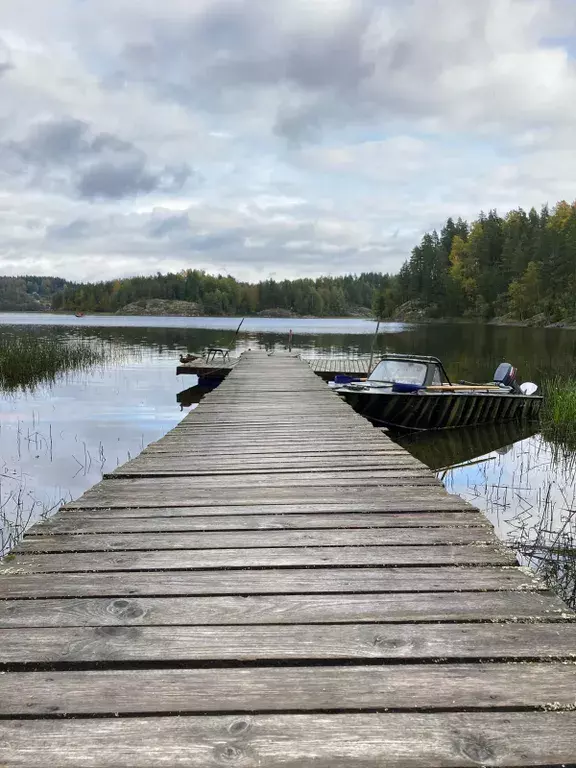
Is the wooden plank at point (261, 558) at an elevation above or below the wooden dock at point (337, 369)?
below

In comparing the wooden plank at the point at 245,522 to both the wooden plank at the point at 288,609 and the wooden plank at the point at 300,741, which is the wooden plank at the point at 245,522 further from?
the wooden plank at the point at 300,741

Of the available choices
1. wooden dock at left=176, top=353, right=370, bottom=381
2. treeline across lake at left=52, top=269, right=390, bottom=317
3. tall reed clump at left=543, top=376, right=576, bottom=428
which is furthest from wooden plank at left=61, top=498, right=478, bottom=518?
treeline across lake at left=52, top=269, right=390, bottom=317

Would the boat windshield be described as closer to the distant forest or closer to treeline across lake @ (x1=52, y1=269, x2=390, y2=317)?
the distant forest

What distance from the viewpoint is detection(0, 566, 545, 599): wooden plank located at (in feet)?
9.36

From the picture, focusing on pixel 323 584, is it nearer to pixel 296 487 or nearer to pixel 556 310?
pixel 296 487

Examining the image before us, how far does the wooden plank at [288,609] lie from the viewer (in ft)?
8.36

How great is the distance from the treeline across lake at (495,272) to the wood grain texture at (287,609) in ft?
245

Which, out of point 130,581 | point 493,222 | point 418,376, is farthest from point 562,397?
point 493,222

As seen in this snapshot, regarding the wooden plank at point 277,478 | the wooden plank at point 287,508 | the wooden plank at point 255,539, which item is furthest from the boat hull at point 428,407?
the wooden plank at point 255,539

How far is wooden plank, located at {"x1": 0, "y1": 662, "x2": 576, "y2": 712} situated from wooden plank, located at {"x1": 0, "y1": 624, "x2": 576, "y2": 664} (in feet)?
0.24

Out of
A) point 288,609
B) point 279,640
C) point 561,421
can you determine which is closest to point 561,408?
point 561,421

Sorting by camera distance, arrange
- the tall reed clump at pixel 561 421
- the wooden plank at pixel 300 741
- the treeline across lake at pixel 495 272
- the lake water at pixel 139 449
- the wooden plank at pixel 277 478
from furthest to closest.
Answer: the treeline across lake at pixel 495 272
the tall reed clump at pixel 561 421
the lake water at pixel 139 449
the wooden plank at pixel 277 478
the wooden plank at pixel 300 741

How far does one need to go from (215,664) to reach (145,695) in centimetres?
30

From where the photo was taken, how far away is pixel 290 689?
2.05m
